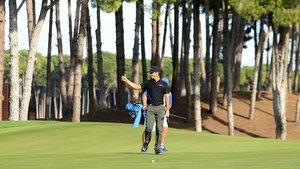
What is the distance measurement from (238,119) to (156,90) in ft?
105

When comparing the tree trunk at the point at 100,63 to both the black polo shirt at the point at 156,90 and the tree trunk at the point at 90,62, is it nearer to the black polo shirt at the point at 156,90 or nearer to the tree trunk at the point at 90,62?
the tree trunk at the point at 90,62

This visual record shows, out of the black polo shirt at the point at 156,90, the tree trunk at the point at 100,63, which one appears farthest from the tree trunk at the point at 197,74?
the black polo shirt at the point at 156,90

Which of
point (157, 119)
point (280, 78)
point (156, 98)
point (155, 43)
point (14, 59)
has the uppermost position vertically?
point (155, 43)

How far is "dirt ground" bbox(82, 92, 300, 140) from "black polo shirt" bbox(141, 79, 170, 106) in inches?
1113

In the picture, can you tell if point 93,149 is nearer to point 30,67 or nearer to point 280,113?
point 30,67

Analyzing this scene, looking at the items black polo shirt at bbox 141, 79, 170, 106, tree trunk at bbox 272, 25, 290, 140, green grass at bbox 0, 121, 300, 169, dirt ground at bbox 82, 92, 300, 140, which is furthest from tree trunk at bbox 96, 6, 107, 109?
black polo shirt at bbox 141, 79, 170, 106

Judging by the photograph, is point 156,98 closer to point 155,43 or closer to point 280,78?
point 280,78

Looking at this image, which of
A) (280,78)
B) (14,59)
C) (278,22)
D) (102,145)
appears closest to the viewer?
(102,145)

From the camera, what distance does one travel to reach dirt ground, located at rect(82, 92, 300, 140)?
46281mm

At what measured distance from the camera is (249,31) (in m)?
62.4

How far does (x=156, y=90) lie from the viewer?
1745 centimetres

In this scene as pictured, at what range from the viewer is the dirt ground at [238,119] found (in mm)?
46281

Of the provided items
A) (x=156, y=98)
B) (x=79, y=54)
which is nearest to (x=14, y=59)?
(x=79, y=54)

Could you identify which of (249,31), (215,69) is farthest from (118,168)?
(249,31)
